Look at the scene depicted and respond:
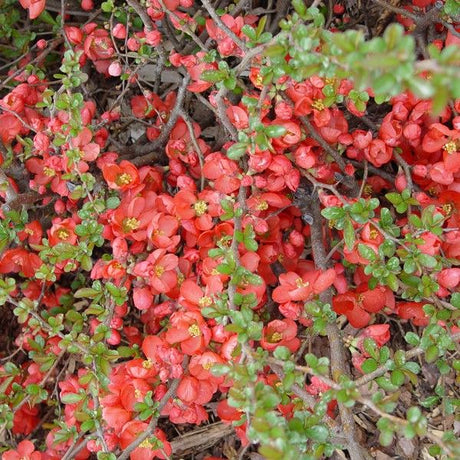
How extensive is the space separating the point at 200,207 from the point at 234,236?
20 centimetres

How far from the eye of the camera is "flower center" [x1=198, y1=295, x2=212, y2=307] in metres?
1.44

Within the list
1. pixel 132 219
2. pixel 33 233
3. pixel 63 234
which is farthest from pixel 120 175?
pixel 33 233

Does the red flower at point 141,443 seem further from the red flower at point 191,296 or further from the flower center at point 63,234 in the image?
the flower center at point 63,234

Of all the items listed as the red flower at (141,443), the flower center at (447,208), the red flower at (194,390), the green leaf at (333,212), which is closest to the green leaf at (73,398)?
the red flower at (141,443)

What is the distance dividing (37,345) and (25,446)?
0.26m

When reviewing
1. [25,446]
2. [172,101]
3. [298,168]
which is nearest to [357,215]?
[298,168]

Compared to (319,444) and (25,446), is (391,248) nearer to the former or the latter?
(319,444)

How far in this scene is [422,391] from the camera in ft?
6.14

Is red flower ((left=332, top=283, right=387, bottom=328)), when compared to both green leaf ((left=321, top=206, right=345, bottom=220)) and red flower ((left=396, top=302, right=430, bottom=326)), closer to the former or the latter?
red flower ((left=396, top=302, right=430, bottom=326))

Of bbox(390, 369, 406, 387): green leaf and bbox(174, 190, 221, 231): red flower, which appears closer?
bbox(390, 369, 406, 387): green leaf

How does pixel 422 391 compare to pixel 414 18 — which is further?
pixel 422 391

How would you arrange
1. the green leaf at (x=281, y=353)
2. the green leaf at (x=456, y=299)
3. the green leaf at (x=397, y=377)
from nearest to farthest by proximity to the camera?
the green leaf at (x=281, y=353) < the green leaf at (x=397, y=377) < the green leaf at (x=456, y=299)

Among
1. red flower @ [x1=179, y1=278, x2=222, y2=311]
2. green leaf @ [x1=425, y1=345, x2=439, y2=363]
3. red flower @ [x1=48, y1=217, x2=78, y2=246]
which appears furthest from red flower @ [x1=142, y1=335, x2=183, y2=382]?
green leaf @ [x1=425, y1=345, x2=439, y2=363]

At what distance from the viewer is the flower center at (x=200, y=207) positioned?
157cm
